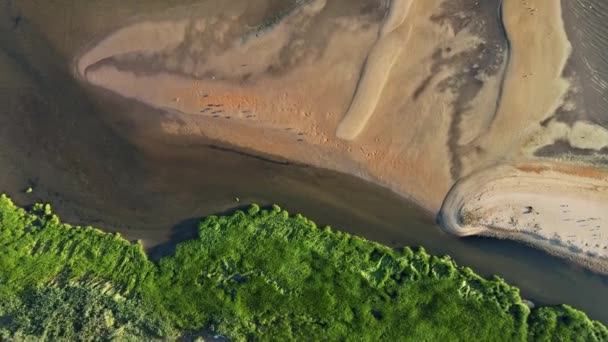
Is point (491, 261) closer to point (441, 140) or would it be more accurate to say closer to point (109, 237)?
point (441, 140)

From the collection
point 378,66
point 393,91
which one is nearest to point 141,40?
point 378,66

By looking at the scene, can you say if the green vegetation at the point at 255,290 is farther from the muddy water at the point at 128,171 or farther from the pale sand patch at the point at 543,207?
the pale sand patch at the point at 543,207

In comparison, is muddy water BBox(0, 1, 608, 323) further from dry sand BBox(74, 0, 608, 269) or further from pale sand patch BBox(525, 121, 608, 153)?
pale sand patch BBox(525, 121, 608, 153)

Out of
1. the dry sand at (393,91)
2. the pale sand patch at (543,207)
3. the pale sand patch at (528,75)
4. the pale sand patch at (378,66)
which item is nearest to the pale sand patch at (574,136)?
the dry sand at (393,91)

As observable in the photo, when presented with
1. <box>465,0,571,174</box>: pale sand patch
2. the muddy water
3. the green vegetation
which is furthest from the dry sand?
the green vegetation

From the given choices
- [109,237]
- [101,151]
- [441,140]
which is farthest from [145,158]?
[441,140]

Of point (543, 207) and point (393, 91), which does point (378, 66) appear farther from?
point (543, 207)
